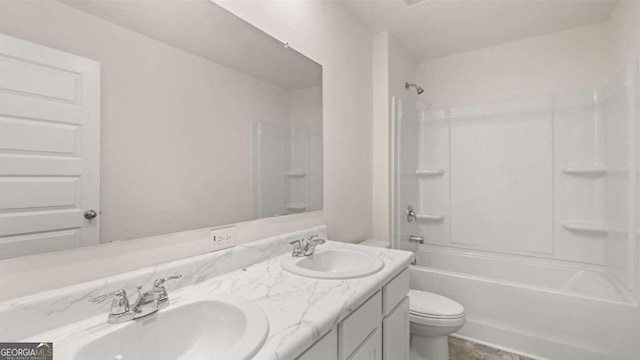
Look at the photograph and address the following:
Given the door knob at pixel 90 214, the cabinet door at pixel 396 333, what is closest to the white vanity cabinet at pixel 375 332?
the cabinet door at pixel 396 333

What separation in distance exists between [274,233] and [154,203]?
608 millimetres

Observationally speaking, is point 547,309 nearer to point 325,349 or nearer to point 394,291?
point 394,291

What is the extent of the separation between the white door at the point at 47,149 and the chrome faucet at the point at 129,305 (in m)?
0.19

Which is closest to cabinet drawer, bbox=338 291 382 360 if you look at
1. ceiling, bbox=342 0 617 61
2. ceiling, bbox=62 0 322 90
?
ceiling, bbox=62 0 322 90

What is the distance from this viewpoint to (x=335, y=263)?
59.9 inches

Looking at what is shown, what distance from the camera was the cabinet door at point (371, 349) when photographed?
98 cm

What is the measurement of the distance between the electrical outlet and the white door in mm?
387

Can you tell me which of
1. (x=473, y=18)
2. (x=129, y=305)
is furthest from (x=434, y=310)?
(x=473, y=18)

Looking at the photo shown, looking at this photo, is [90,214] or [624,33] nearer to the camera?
[90,214]

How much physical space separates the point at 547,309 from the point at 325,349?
1794 millimetres

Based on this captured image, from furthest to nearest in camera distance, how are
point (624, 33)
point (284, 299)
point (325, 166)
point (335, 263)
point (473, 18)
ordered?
point (473, 18) < point (624, 33) < point (325, 166) < point (335, 263) < point (284, 299)

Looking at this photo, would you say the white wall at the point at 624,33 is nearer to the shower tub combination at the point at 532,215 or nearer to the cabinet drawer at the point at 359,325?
the shower tub combination at the point at 532,215

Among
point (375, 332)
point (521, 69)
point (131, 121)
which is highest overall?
point (521, 69)

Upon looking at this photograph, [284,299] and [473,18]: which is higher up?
[473,18]
